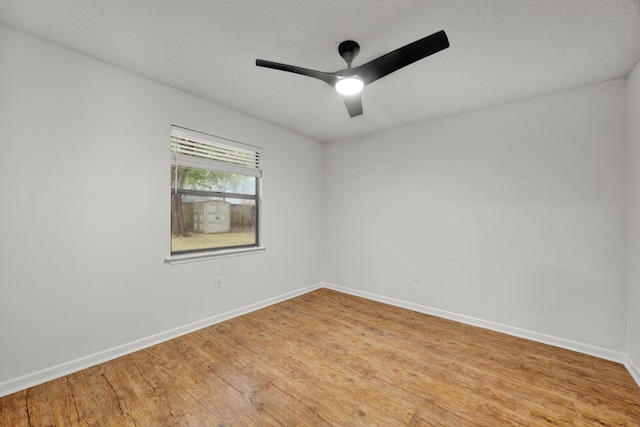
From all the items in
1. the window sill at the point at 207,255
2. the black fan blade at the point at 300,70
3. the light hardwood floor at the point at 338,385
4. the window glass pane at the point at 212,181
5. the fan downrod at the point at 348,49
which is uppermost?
the fan downrod at the point at 348,49

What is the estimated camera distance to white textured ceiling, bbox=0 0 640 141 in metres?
1.60

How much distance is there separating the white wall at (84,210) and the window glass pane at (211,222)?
26 cm

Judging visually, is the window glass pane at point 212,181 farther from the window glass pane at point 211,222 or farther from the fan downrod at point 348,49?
the fan downrod at point 348,49

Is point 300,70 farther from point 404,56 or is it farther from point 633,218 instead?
point 633,218

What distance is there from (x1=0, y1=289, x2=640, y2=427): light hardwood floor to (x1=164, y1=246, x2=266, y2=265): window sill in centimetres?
77

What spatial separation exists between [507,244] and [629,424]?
157cm

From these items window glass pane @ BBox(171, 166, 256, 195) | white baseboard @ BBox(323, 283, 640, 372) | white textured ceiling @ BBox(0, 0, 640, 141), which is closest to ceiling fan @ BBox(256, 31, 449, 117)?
white textured ceiling @ BBox(0, 0, 640, 141)

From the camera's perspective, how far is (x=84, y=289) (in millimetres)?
2109

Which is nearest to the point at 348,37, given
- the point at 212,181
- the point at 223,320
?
the point at 212,181

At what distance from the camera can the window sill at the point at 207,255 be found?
8.66 ft

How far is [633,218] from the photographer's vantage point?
2.15m

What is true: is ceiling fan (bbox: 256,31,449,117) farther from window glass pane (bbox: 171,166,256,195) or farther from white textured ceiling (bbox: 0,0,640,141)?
window glass pane (bbox: 171,166,256,195)

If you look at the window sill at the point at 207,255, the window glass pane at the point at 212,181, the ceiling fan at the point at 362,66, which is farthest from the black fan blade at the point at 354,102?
the window sill at the point at 207,255

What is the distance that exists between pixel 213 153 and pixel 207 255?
117 centimetres
